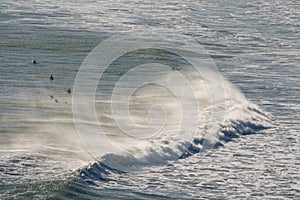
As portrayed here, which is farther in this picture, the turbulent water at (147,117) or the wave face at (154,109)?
the wave face at (154,109)

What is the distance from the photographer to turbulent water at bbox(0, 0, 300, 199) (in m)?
13.5

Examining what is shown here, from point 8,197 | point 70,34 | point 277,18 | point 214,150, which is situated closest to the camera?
point 8,197

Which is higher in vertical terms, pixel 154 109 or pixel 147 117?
pixel 154 109

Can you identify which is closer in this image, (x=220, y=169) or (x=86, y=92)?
(x=220, y=169)

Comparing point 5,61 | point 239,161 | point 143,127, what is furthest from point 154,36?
point 239,161

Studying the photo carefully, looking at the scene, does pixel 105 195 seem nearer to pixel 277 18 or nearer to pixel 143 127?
pixel 143 127

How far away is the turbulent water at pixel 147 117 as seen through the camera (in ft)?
44.4

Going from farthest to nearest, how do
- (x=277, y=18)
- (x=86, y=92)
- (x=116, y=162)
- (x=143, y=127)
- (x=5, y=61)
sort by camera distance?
(x=277, y=18)
(x=5, y=61)
(x=86, y=92)
(x=143, y=127)
(x=116, y=162)

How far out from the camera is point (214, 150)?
16141mm

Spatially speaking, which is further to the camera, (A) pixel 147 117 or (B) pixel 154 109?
(B) pixel 154 109

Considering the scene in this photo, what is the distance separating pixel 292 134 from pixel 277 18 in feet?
70.7

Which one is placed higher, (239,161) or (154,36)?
(154,36)

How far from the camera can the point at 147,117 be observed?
18125mm

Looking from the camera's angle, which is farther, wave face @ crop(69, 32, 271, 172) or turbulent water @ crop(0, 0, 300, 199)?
wave face @ crop(69, 32, 271, 172)
